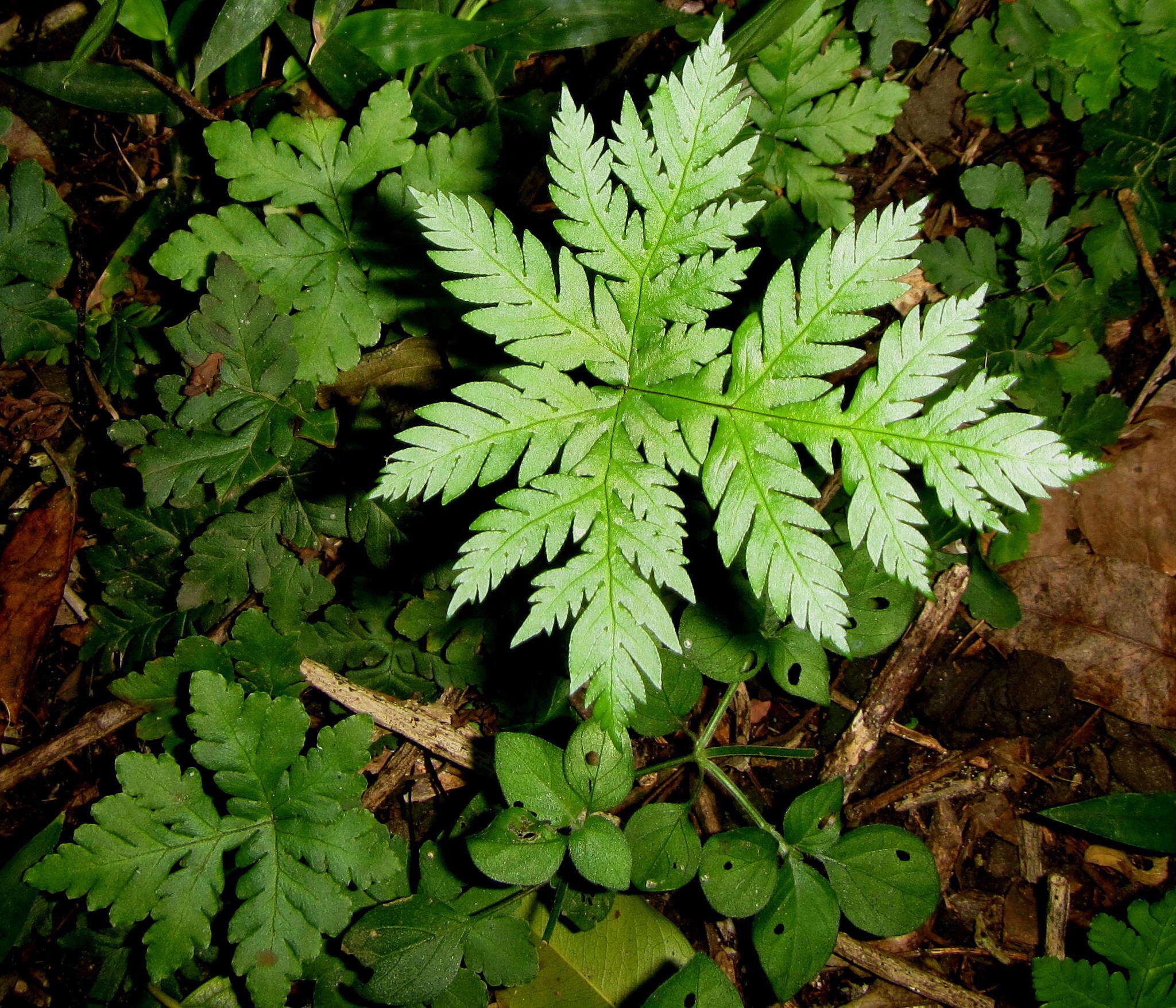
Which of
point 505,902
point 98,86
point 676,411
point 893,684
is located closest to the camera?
point 676,411

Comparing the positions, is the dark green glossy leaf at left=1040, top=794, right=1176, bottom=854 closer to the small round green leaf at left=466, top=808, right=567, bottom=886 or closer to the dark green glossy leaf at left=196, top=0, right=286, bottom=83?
the small round green leaf at left=466, top=808, right=567, bottom=886

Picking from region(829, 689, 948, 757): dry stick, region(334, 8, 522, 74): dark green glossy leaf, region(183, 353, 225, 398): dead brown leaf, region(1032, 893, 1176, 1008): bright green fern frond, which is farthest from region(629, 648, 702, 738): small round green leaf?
region(334, 8, 522, 74): dark green glossy leaf

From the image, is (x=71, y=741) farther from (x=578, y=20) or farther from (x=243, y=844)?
(x=578, y=20)

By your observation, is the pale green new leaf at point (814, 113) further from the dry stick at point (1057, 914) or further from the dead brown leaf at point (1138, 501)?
the dry stick at point (1057, 914)

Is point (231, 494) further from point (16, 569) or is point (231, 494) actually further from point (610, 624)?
point (610, 624)

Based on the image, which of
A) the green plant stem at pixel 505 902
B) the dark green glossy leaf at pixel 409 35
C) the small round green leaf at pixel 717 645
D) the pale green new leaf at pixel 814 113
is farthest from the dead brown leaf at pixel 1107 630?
the dark green glossy leaf at pixel 409 35

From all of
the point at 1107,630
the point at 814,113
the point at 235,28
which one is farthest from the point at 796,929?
the point at 235,28
